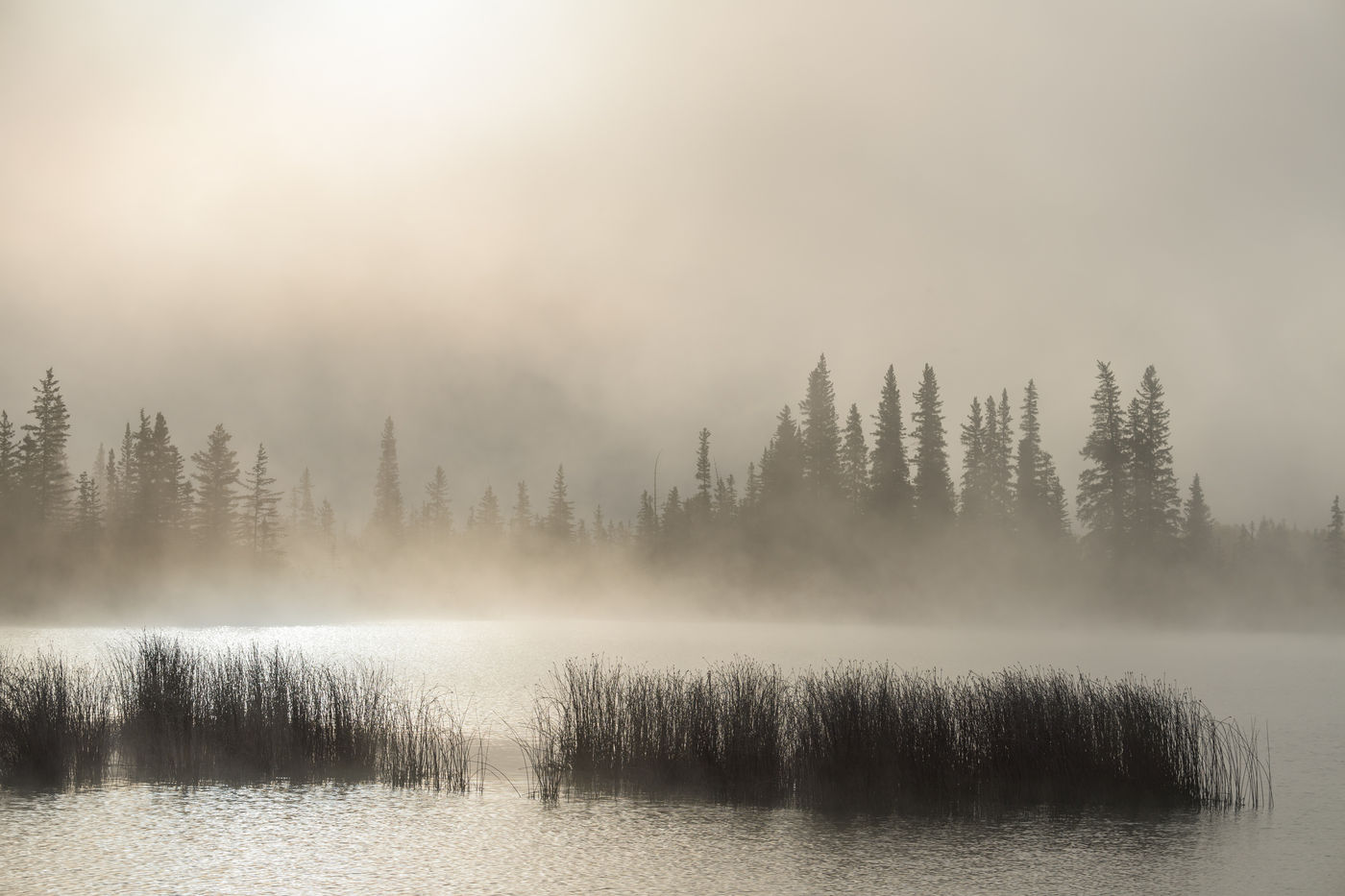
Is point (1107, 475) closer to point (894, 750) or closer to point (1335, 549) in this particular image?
point (1335, 549)

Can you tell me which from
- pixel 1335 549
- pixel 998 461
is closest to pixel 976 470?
pixel 998 461

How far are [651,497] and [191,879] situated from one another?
112224 millimetres

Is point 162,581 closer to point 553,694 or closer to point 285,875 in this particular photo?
point 553,694

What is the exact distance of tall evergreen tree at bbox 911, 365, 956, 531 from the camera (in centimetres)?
8925

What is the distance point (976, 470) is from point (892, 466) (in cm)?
726

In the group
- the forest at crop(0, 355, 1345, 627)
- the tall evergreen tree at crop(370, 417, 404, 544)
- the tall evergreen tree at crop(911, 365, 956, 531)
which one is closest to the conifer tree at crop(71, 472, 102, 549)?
the forest at crop(0, 355, 1345, 627)

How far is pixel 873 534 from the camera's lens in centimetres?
9106

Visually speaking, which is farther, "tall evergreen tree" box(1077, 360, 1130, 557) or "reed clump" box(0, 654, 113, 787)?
"tall evergreen tree" box(1077, 360, 1130, 557)

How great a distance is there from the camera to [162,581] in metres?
92.1

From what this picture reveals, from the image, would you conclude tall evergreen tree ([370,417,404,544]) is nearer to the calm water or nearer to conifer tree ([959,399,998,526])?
conifer tree ([959,399,998,526])

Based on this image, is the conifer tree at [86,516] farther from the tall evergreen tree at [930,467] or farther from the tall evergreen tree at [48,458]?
the tall evergreen tree at [930,467]

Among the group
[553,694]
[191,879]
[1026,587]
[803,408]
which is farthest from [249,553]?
[191,879]

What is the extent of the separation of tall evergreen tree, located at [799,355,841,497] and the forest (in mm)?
130

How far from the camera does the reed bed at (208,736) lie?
17797mm
